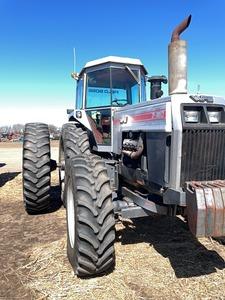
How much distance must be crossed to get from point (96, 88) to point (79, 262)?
3512mm

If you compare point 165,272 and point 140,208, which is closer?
point 165,272

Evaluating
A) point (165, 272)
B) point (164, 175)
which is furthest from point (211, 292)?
point (164, 175)

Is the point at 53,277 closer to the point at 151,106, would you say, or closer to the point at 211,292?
the point at 211,292

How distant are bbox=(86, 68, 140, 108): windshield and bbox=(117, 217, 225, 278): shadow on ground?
6.86 ft

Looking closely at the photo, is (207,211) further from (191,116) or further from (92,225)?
(92,225)

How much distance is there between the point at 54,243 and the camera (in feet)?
16.7

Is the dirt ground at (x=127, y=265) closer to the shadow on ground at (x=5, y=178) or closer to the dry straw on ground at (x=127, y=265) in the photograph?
the dry straw on ground at (x=127, y=265)

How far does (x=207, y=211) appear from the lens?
3.45 meters

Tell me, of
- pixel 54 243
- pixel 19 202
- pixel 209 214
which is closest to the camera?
pixel 209 214

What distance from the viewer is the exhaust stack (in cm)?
471

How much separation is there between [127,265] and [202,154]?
1543 millimetres

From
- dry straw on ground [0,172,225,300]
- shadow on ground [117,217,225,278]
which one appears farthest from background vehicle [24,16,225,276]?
shadow on ground [117,217,225,278]

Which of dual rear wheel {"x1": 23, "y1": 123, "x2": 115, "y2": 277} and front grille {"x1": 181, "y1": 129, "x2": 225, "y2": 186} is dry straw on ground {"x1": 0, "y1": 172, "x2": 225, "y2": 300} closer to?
dual rear wheel {"x1": 23, "y1": 123, "x2": 115, "y2": 277}

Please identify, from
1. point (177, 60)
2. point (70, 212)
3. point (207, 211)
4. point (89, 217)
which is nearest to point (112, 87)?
point (177, 60)
